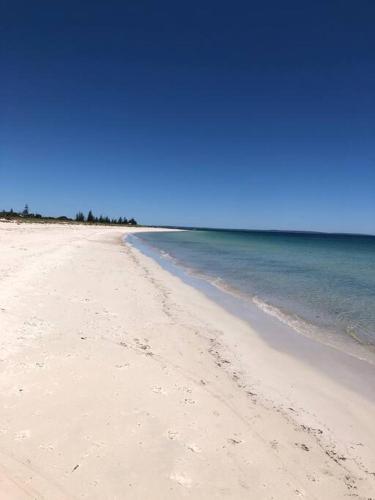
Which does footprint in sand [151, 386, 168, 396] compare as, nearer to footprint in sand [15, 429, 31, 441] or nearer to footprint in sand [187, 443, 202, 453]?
footprint in sand [187, 443, 202, 453]

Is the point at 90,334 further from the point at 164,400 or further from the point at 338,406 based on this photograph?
the point at 338,406

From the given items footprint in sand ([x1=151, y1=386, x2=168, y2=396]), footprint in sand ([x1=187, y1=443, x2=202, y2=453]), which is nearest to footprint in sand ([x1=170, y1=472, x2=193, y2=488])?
footprint in sand ([x1=187, y1=443, x2=202, y2=453])

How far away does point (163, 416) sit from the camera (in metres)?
4.41

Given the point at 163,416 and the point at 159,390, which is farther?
the point at 159,390

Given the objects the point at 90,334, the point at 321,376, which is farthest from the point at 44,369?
the point at 321,376

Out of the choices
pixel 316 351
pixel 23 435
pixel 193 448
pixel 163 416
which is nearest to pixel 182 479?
pixel 193 448

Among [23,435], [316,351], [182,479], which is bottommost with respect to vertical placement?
[316,351]

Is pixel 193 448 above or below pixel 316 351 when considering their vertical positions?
above

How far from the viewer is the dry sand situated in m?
3.35

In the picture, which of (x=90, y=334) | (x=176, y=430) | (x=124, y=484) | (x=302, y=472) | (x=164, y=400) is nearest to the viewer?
(x=124, y=484)

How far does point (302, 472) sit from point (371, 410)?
2.37 meters

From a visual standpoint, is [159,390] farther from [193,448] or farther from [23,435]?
[23,435]

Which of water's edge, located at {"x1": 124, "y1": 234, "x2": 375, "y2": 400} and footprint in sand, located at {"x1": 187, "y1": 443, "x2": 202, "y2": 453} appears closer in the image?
footprint in sand, located at {"x1": 187, "y1": 443, "x2": 202, "y2": 453}

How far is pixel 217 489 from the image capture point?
331cm
